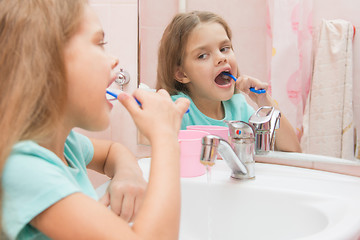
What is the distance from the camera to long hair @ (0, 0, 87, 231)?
1.50ft

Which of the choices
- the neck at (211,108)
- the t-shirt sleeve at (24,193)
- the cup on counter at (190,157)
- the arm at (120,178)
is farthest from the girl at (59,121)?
the neck at (211,108)

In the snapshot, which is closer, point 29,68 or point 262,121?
point 29,68

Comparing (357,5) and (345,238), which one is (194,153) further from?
(357,5)

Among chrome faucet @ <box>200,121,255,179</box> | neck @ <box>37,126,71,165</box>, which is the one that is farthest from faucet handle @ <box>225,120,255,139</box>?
neck @ <box>37,126,71,165</box>

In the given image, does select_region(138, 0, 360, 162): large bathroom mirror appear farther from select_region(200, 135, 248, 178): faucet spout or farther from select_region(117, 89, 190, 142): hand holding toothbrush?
select_region(117, 89, 190, 142): hand holding toothbrush

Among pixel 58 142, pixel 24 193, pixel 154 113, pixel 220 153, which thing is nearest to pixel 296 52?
pixel 220 153

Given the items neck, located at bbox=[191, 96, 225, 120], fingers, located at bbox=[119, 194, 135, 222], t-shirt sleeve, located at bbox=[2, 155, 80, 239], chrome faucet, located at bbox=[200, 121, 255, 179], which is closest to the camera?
t-shirt sleeve, located at bbox=[2, 155, 80, 239]

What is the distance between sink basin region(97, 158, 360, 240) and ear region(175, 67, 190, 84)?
0.27 m

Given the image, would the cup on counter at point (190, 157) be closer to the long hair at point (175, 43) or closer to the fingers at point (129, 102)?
the long hair at point (175, 43)

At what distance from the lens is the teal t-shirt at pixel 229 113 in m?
0.93

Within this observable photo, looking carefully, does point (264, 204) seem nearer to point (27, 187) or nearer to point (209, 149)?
point (209, 149)

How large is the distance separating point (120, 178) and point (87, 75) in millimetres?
239

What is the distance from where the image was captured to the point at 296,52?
88 cm

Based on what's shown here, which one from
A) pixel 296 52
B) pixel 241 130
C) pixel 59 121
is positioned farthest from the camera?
pixel 296 52
